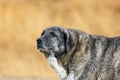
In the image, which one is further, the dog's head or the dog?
the dog's head

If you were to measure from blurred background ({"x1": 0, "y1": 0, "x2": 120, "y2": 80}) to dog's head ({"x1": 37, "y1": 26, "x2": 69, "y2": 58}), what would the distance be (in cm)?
892

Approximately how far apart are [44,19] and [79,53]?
9611 mm

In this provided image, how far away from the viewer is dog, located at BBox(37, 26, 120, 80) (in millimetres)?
14852

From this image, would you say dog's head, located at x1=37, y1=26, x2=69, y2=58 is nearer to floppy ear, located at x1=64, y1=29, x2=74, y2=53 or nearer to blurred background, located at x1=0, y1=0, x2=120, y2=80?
floppy ear, located at x1=64, y1=29, x2=74, y2=53

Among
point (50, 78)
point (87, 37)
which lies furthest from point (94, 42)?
point (50, 78)

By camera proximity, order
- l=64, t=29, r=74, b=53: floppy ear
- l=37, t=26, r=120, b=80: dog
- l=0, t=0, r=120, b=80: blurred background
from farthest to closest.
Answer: l=0, t=0, r=120, b=80: blurred background
l=64, t=29, r=74, b=53: floppy ear
l=37, t=26, r=120, b=80: dog

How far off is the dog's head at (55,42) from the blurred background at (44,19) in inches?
351

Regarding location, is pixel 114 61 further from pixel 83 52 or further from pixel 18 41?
pixel 18 41

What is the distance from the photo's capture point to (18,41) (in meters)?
24.3

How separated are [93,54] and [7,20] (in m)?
9.71

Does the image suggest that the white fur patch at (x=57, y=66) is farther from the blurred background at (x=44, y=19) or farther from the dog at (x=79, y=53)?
the blurred background at (x=44, y=19)

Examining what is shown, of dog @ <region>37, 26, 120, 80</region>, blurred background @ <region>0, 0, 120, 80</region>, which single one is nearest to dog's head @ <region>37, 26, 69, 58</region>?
A: dog @ <region>37, 26, 120, 80</region>

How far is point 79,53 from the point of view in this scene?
1507 cm

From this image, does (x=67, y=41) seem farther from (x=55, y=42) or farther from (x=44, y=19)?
(x=44, y=19)
